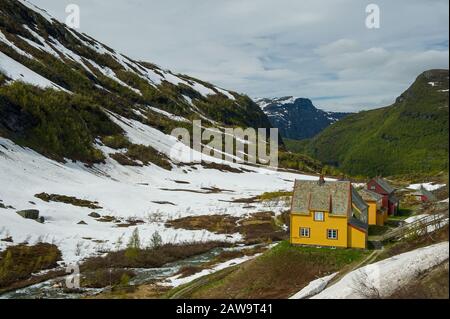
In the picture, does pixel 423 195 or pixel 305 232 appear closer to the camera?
pixel 305 232

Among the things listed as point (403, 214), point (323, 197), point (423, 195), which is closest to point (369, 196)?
point (403, 214)

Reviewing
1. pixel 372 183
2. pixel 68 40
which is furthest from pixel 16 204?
pixel 68 40

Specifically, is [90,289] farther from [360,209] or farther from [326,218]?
[360,209]

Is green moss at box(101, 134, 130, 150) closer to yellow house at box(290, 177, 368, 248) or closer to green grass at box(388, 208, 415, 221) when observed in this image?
green grass at box(388, 208, 415, 221)

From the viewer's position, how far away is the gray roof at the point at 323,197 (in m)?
43.7

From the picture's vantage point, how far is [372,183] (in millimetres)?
68312

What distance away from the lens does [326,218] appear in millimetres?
43219

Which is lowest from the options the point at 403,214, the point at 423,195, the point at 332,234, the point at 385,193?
the point at 332,234

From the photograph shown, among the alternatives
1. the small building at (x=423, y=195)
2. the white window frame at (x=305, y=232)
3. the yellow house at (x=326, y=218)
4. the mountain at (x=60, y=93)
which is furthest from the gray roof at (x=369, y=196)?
the mountain at (x=60, y=93)

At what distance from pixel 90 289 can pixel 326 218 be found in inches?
984

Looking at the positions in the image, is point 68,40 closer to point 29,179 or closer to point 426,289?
point 29,179

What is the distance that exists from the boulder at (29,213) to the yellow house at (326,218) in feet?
125

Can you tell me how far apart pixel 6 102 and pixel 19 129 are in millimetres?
8773

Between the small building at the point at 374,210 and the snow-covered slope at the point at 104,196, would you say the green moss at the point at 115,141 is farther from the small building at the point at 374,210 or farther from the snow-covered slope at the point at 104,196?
the small building at the point at 374,210
